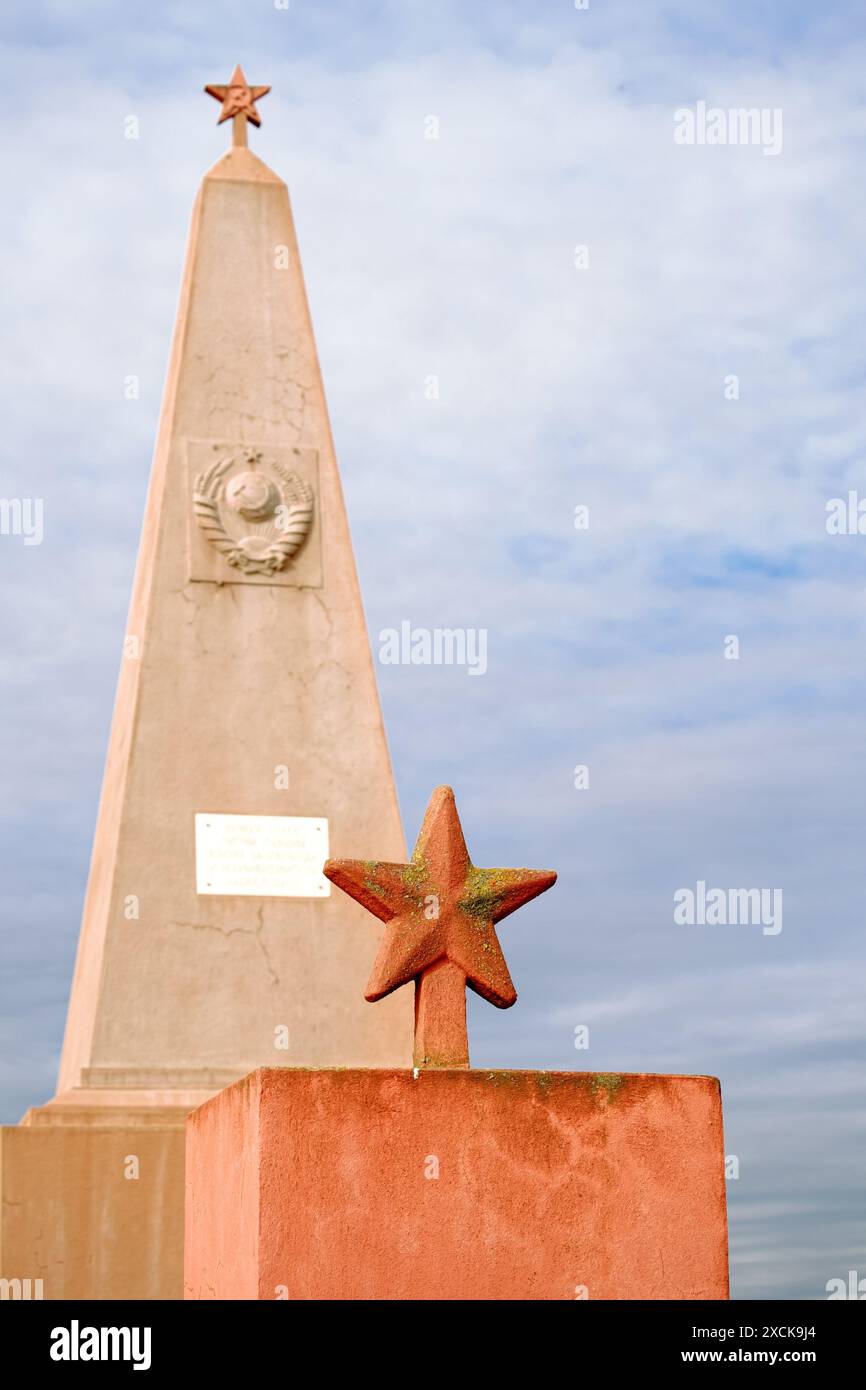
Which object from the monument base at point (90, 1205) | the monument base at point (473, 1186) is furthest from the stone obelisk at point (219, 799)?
the monument base at point (473, 1186)

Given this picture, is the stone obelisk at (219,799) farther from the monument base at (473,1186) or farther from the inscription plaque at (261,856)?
the monument base at (473,1186)

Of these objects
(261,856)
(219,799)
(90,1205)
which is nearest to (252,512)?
(219,799)

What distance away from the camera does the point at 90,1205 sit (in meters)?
10.9

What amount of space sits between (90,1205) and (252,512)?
463 centimetres

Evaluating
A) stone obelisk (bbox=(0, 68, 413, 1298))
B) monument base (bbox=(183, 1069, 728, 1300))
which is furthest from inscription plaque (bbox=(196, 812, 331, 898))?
monument base (bbox=(183, 1069, 728, 1300))

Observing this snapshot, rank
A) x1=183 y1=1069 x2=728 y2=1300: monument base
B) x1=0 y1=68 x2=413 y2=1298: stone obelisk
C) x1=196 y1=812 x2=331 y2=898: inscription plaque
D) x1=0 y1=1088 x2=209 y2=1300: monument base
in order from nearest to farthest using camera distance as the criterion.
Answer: x1=183 y1=1069 x2=728 y2=1300: monument base → x1=0 y1=1088 x2=209 y2=1300: monument base → x1=0 y1=68 x2=413 y2=1298: stone obelisk → x1=196 y1=812 x2=331 y2=898: inscription plaque

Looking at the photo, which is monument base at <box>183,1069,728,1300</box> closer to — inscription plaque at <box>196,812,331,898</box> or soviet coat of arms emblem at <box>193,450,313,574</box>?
inscription plaque at <box>196,812,331,898</box>

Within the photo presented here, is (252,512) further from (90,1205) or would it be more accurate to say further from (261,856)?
(90,1205)

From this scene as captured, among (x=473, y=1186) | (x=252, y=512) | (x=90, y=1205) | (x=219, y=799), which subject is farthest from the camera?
(x=252, y=512)

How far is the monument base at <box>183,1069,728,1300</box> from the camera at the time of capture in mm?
6414

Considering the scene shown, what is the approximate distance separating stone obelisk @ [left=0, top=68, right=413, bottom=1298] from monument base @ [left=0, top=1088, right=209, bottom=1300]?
0.04ft

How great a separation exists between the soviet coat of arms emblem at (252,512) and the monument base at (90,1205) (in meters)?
3.82

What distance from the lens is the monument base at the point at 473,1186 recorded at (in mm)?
6414

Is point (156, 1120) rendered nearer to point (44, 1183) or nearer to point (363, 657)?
point (44, 1183)
